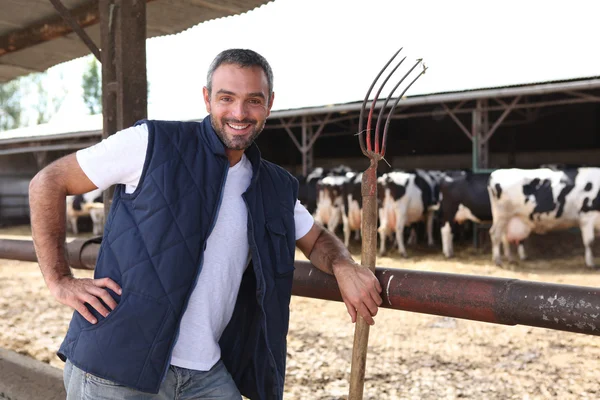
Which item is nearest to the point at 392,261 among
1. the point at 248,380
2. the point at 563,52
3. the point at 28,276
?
the point at 28,276

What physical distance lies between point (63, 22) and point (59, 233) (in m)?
3.34

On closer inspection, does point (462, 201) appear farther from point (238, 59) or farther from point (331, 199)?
point (238, 59)

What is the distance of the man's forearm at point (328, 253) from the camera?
183 cm

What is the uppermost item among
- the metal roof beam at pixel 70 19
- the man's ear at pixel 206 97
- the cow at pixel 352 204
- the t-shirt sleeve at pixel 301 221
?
the metal roof beam at pixel 70 19

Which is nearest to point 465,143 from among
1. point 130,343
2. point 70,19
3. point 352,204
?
point 352,204

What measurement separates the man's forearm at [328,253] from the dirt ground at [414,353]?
2.09 meters

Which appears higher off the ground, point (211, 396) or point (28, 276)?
point (211, 396)

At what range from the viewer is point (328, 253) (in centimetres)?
189

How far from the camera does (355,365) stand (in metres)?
1.68

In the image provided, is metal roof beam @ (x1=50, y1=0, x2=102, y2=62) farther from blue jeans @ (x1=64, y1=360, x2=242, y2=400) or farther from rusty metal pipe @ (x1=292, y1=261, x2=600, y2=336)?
rusty metal pipe @ (x1=292, y1=261, x2=600, y2=336)

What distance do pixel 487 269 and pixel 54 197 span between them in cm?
908

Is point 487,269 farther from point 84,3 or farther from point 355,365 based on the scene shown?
point 355,365

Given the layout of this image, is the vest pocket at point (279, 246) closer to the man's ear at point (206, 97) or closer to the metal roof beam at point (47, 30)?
the man's ear at point (206, 97)

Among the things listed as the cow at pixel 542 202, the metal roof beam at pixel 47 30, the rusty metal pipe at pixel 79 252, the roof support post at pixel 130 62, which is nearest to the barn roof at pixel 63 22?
the metal roof beam at pixel 47 30
